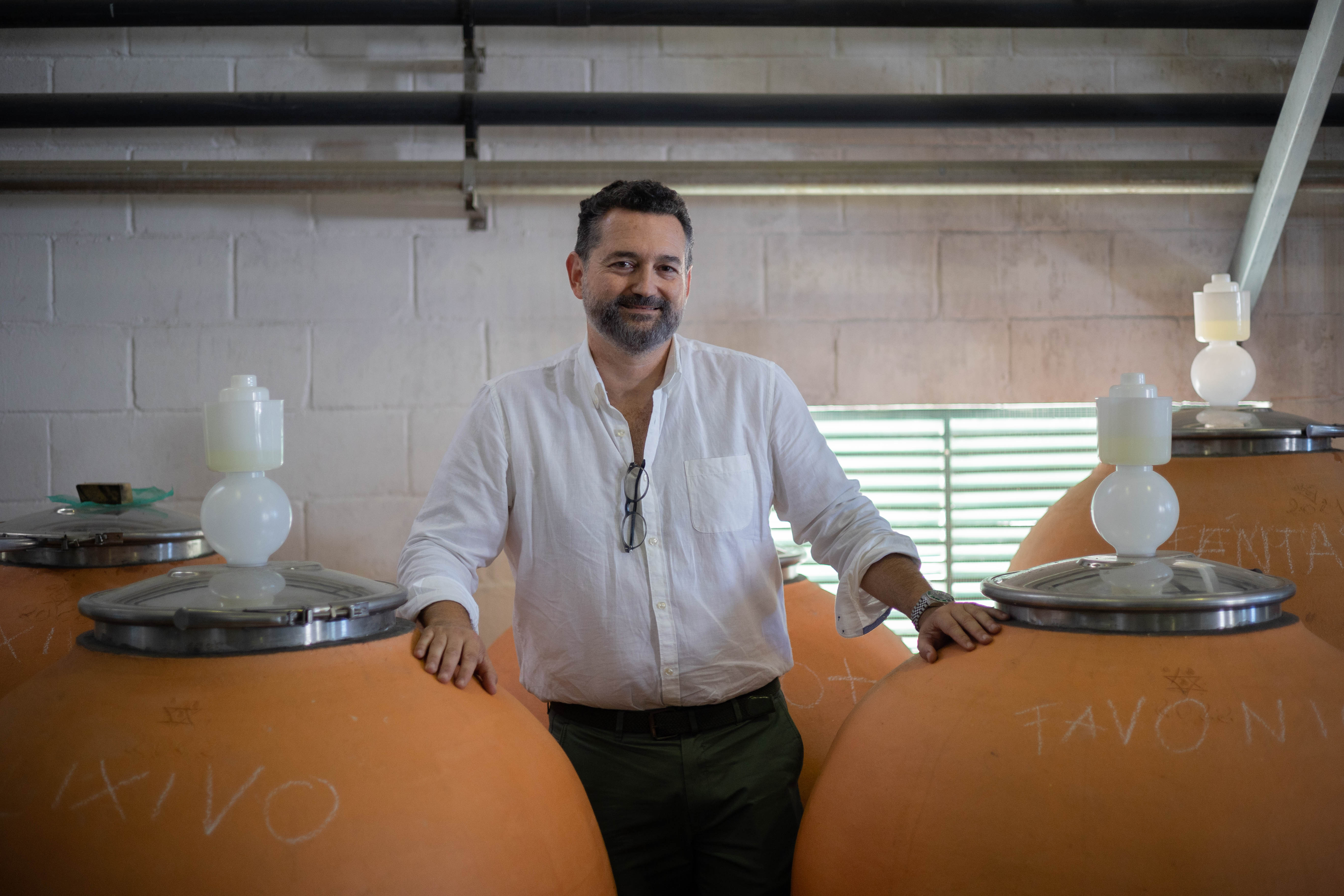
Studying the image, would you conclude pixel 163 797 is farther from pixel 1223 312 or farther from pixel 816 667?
pixel 1223 312

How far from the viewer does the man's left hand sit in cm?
135

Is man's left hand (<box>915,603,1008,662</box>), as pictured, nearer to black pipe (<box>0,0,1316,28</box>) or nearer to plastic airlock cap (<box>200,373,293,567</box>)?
plastic airlock cap (<box>200,373,293,567</box>)

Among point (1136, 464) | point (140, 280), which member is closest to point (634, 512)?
point (1136, 464)

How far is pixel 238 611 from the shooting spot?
1140 millimetres

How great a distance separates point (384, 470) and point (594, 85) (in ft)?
3.89

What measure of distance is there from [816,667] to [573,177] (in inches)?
54.1

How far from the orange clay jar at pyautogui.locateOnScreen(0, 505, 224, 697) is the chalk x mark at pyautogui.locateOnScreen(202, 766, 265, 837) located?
70 centimetres

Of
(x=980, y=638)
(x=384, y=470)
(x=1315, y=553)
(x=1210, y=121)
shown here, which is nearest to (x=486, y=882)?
(x=980, y=638)

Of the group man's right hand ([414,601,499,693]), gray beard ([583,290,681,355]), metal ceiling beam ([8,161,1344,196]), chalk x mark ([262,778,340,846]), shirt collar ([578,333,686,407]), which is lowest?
chalk x mark ([262,778,340,846])

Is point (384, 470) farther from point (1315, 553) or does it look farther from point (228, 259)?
point (1315, 553)

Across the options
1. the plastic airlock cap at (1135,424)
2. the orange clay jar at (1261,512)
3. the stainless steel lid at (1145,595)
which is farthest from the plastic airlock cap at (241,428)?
the orange clay jar at (1261,512)

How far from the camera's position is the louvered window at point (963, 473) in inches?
114

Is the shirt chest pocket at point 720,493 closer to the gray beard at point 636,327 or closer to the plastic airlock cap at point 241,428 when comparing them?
the gray beard at point 636,327

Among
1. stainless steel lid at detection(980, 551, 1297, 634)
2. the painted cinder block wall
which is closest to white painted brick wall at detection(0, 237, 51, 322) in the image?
the painted cinder block wall
